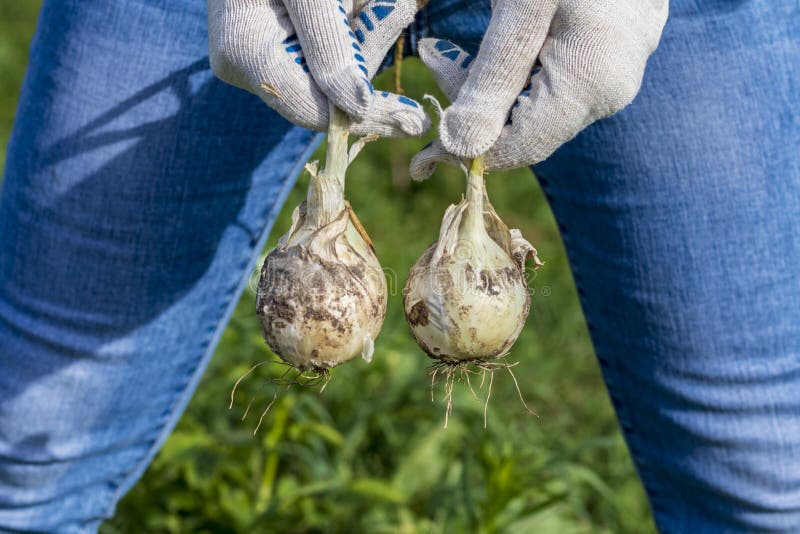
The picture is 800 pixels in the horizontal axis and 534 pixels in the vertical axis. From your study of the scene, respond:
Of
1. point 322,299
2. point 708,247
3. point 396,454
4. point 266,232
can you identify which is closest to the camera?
point 322,299

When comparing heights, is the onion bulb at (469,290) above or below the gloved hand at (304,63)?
below

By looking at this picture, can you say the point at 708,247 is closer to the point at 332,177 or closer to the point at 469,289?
the point at 469,289

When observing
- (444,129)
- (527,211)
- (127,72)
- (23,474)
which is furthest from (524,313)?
(527,211)

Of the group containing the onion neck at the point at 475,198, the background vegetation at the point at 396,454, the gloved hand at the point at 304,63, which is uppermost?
the gloved hand at the point at 304,63

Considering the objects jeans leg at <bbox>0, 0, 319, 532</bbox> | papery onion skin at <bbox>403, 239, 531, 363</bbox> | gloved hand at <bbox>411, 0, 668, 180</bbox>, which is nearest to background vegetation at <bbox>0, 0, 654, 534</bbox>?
jeans leg at <bbox>0, 0, 319, 532</bbox>

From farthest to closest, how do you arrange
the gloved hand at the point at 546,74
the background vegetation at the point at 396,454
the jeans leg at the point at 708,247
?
the background vegetation at the point at 396,454 < the jeans leg at the point at 708,247 < the gloved hand at the point at 546,74

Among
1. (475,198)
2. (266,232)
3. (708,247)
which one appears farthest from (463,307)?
(266,232)

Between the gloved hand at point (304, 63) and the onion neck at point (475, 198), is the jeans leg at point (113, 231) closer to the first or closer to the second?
the gloved hand at point (304, 63)

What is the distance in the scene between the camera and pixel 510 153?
3.29 ft

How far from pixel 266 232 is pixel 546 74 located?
575 millimetres

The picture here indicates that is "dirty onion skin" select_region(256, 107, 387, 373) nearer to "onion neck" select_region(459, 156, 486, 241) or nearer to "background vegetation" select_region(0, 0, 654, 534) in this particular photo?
"onion neck" select_region(459, 156, 486, 241)

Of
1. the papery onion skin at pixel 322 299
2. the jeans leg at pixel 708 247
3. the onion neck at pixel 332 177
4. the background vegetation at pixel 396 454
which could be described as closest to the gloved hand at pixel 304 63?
the onion neck at pixel 332 177

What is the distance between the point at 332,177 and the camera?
39.5 inches

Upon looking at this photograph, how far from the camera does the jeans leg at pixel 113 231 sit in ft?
3.92
